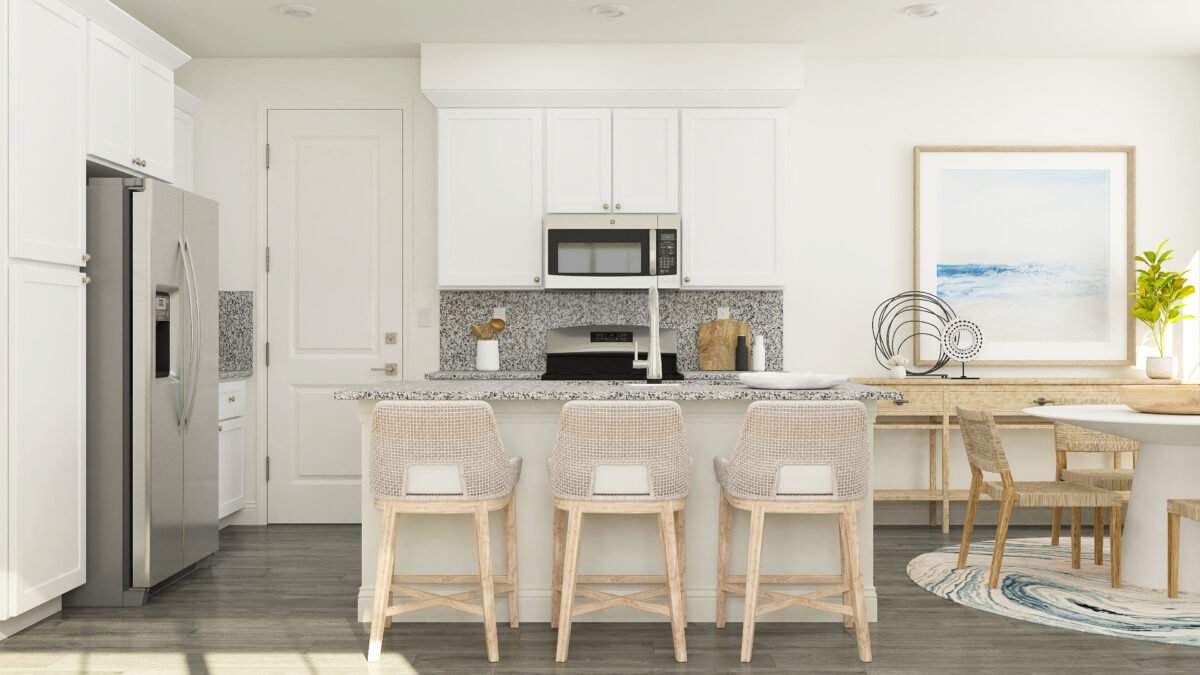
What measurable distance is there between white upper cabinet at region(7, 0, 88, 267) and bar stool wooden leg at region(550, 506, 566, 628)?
6.61 ft

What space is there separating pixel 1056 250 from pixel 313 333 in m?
4.28

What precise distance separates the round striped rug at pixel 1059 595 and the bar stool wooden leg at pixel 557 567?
5.17ft

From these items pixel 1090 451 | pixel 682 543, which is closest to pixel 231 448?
pixel 682 543

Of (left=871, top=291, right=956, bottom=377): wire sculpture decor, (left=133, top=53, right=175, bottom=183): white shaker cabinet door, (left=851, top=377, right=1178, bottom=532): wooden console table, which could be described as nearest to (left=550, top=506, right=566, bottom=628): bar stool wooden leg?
(left=851, top=377, right=1178, bottom=532): wooden console table

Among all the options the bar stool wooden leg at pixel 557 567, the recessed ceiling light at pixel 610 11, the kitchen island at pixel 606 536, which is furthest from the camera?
the recessed ceiling light at pixel 610 11

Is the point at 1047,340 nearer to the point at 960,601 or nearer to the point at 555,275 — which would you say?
the point at 960,601

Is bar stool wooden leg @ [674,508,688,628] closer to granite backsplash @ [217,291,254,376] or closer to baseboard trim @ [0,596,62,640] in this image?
baseboard trim @ [0,596,62,640]

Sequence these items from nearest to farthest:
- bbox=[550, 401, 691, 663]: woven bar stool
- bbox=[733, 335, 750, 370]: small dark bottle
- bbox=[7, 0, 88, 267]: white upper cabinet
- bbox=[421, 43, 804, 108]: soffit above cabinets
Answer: bbox=[550, 401, 691, 663]: woven bar stool, bbox=[7, 0, 88, 267]: white upper cabinet, bbox=[421, 43, 804, 108]: soffit above cabinets, bbox=[733, 335, 750, 370]: small dark bottle

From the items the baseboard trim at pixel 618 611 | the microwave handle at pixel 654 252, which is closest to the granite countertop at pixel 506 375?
the microwave handle at pixel 654 252

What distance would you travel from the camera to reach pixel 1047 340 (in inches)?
203

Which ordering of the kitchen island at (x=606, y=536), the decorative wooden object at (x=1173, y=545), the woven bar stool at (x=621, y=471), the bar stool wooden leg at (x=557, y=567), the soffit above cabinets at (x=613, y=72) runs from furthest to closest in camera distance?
the soffit above cabinets at (x=613, y=72)
the decorative wooden object at (x=1173, y=545)
the kitchen island at (x=606, y=536)
the bar stool wooden leg at (x=557, y=567)
the woven bar stool at (x=621, y=471)

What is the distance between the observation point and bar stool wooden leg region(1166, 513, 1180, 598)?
11.2 ft

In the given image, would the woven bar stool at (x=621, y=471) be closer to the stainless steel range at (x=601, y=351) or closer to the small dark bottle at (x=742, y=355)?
the stainless steel range at (x=601, y=351)

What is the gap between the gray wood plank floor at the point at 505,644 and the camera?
2818 millimetres
